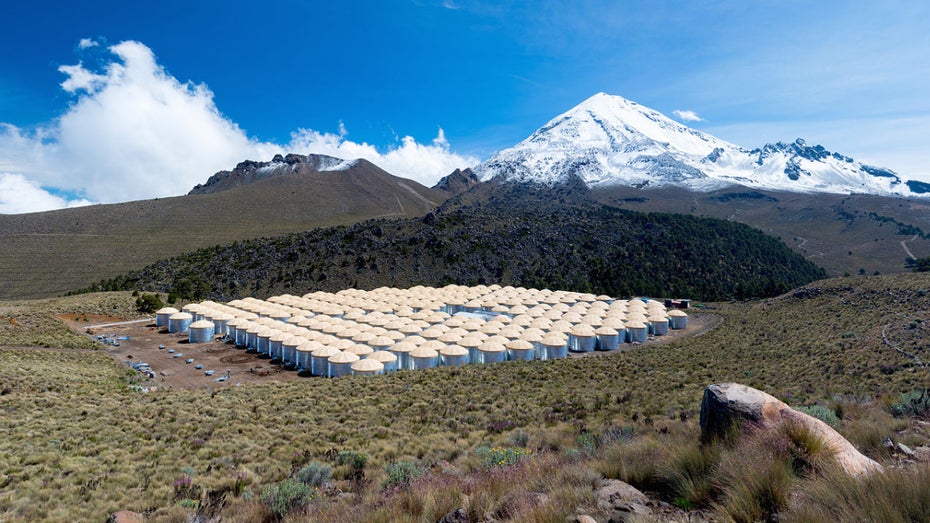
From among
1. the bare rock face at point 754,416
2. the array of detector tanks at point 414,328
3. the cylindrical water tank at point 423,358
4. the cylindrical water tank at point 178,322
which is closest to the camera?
the bare rock face at point 754,416

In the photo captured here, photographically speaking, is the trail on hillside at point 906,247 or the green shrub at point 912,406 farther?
the trail on hillside at point 906,247

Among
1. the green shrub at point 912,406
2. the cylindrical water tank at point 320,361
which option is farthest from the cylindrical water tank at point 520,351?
the green shrub at point 912,406

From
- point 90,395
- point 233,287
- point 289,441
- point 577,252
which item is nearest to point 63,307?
point 233,287

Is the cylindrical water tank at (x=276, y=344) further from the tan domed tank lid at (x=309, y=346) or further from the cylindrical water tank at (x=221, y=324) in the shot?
the cylindrical water tank at (x=221, y=324)

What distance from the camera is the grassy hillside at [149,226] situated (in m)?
72.4

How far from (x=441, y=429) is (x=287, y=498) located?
656 centimetres

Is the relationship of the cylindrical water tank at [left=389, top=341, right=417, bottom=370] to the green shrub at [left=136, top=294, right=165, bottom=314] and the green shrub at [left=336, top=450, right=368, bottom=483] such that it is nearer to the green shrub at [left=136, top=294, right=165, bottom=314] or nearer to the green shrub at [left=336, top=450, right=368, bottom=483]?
the green shrub at [left=336, top=450, right=368, bottom=483]

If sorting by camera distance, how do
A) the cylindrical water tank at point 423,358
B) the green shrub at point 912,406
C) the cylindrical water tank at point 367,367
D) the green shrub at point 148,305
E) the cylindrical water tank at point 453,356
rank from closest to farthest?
the green shrub at point 912,406 < the cylindrical water tank at point 367,367 < the cylindrical water tank at point 423,358 < the cylindrical water tank at point 453,356 < the green shrub at point 148,305

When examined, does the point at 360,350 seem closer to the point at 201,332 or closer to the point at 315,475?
the point at 201,332

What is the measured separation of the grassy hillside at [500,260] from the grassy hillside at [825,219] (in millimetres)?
19737

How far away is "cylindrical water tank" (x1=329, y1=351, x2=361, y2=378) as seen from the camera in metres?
26.8

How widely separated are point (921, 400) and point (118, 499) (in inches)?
626

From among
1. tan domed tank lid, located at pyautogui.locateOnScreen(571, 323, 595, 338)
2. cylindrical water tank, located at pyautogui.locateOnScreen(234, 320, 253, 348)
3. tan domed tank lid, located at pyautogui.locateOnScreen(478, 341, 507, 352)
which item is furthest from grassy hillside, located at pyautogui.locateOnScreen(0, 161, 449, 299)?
tan domed tank lid, located at pyautogui.locateOnScreen(571, 323, 595, 338)

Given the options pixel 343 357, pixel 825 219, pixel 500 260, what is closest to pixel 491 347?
pixel 343 357
